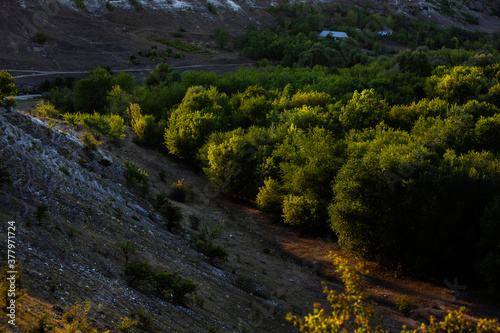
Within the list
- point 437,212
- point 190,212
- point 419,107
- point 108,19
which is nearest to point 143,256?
point 190,212

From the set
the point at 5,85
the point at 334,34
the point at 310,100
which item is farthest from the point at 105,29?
the point at 5,85

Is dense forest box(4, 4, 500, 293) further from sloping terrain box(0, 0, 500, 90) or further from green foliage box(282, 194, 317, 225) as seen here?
sloping terrain box(0, 0, 500, 90)

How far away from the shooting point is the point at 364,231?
1973 centimetres

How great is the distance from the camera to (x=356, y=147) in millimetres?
24609

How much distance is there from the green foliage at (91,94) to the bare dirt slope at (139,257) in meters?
19.2

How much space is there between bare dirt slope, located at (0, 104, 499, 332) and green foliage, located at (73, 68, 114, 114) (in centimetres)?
1923

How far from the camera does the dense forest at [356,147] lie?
19.2 metres

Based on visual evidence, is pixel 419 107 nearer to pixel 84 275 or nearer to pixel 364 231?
pixel 364 231

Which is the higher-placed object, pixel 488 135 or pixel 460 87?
pixel 460 87

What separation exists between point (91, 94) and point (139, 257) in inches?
1328

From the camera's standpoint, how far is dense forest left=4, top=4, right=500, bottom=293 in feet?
63.2

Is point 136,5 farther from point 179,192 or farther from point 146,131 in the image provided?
point 179,192

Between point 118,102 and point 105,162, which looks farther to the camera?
point 118,102

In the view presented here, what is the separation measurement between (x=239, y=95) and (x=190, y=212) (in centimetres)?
2097
